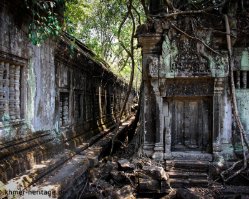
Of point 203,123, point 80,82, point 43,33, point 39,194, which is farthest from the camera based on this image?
point 80,82

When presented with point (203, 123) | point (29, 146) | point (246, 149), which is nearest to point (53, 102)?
point (29, 146)

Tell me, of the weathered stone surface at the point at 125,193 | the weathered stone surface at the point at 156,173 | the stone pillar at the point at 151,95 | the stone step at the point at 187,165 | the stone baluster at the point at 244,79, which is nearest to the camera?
the weathered stone surface at the point at 125,193

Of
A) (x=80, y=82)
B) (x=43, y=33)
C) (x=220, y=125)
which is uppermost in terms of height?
(x=43, y=33)

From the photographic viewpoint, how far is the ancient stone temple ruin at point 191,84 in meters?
7.14

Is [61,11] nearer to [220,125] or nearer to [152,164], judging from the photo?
[152,164]

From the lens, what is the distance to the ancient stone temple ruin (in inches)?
281

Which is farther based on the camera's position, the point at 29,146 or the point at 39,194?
→ the point at 29,146

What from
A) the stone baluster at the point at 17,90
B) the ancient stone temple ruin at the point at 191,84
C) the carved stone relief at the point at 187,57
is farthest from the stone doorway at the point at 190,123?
the stone baluster at the point at 17,90

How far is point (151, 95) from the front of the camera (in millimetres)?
7574

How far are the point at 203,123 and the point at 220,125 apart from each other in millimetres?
455

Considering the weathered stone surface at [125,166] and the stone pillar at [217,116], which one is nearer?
the weathered stone surface at [125,166]

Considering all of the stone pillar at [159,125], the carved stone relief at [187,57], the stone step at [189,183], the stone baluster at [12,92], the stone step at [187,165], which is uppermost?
the carved stone relief at [187,57]

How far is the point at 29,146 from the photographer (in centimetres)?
548

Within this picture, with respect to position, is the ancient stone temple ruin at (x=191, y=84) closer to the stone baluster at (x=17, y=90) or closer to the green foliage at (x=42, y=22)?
the green foliage at (x=42, y=22)
